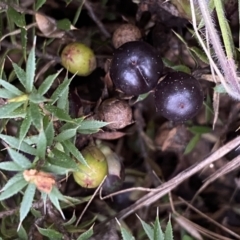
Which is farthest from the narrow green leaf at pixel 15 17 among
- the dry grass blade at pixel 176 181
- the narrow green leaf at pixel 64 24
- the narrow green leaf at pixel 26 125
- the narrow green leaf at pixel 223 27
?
the dry grass blade at pixel 176 181

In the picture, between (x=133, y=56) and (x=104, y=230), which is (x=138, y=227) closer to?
(x=104, y=230)

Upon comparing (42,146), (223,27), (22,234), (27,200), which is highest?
(223,27)

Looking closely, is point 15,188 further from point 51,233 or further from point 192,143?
point 192,143

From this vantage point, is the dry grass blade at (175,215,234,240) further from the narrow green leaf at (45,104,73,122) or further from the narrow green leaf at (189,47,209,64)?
the narrow green leaf at (45,104,73,122)

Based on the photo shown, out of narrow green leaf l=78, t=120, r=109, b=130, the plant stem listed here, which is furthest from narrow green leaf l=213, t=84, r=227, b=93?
narrow green leaf l=78, t=120, r=109, b=130

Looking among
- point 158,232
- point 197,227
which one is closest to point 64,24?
point 158,232
